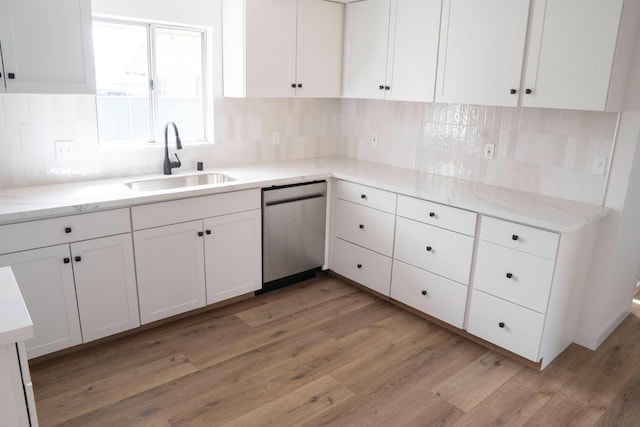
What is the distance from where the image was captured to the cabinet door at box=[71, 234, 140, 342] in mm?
2613

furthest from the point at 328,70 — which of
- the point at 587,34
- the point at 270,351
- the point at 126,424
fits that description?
the point at 126,424

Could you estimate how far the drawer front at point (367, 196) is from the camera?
3311mm

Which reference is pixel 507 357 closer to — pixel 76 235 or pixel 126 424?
pixel 126 424

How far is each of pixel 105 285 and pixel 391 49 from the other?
249cm

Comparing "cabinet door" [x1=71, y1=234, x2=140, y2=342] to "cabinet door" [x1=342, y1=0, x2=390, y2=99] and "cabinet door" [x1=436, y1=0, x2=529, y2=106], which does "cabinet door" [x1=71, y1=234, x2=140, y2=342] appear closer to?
"cabinet door" [x1=342, y1=0, x2=390, y2=99]

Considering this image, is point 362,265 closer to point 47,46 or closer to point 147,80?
point 147,80

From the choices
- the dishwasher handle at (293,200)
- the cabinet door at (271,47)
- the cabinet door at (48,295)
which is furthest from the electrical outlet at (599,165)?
the cabinet door at (48,295)

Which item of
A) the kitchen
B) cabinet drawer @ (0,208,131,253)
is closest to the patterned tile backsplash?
the kitchen

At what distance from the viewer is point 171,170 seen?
3.38 meters

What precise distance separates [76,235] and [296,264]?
5.28 ft

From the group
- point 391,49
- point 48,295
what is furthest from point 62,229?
point 391,49

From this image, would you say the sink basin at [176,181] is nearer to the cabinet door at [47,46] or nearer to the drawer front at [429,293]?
the cabinet door at [47,46]

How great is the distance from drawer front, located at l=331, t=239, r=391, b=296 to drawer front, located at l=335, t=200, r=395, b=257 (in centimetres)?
6

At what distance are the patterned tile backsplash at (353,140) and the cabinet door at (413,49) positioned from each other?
0.34 metres
